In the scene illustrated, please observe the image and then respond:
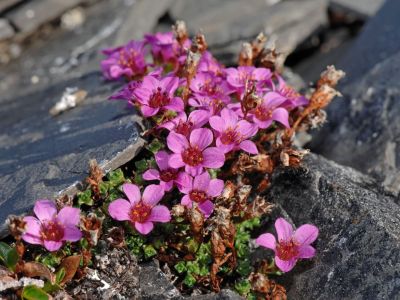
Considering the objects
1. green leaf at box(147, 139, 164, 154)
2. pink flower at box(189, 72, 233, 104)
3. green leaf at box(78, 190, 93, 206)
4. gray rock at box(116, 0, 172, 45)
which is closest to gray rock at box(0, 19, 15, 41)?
gray rock at box(116, 0, 172, 45)

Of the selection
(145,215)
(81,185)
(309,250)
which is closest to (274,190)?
(309,250)

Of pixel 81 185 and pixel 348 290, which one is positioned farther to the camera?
pixel 81 185

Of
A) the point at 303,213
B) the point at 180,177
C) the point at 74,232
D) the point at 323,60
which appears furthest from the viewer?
the point at 323,60

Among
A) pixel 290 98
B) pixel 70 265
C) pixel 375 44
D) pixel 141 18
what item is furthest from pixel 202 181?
pixel 141 18

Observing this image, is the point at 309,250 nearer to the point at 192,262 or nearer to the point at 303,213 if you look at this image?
the point at 303,213

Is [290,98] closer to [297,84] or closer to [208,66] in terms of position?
[208,66]
